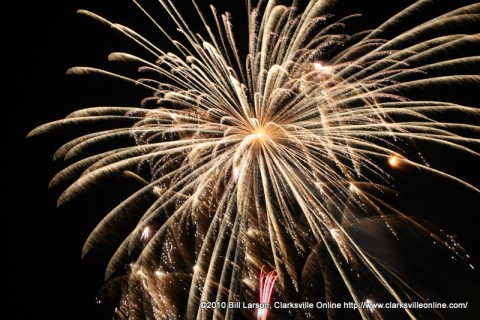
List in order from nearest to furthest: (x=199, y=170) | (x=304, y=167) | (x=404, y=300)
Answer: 1. (x=404, y=300)
2. (x=304, y=167)
3. (x=199, y=170)

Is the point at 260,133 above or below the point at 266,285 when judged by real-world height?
above

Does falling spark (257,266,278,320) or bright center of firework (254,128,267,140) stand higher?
bright center of firework (254,128,267,140)

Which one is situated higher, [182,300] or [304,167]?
[304,167]

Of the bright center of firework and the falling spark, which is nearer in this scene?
the falling spark

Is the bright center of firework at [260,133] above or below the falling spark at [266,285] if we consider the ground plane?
above

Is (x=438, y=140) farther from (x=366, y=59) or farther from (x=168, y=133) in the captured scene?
(x=168, y=133)

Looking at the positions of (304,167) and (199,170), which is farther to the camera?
(199,170)

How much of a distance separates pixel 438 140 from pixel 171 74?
6.20 metres

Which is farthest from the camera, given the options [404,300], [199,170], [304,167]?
[199,170]

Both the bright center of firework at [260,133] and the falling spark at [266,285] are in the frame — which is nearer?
the falling spark at [266,285]

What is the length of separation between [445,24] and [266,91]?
3984 millimetres

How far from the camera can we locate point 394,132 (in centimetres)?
892

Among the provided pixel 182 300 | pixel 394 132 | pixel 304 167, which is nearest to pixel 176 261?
pixel 182 300

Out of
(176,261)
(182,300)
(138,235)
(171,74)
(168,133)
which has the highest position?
(171,74)
